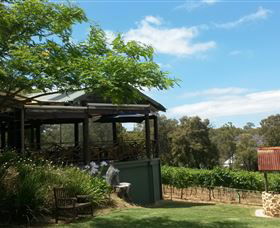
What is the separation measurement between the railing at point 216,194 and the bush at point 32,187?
1413 cm

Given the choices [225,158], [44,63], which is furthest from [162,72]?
[225,158]

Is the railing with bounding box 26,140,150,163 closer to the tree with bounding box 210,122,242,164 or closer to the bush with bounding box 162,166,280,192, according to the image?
the bush with bounding box 162,166,280,192

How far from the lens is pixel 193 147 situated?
165 feet

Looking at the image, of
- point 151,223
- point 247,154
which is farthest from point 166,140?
point 151,223

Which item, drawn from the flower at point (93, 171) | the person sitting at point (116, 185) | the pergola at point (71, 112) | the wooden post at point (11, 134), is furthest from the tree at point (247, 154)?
the person sitting at point (116, 185)

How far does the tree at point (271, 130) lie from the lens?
208 ft

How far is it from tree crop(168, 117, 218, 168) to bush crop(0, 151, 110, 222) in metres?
36.9

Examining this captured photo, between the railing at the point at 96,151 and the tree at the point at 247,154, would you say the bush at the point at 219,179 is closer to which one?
the railing at the point at 96,151

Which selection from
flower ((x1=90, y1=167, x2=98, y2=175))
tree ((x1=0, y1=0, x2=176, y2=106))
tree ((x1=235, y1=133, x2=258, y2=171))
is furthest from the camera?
tree ((x1=235, y1=133, x2=258, y2=171))

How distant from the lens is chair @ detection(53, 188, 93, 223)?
10578mm

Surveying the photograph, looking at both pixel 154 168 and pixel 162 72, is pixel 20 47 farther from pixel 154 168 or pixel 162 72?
pixel 154 168

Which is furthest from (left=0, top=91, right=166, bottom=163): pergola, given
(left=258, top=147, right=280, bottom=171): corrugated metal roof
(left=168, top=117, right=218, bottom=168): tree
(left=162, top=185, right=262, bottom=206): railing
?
(left=168, top=117, right=218, bottom=168): tree

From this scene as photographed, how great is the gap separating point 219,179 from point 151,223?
1978cm

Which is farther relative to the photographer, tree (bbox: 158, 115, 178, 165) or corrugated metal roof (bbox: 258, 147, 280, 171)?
tree (bbox: 158, 115, 178, 165)
